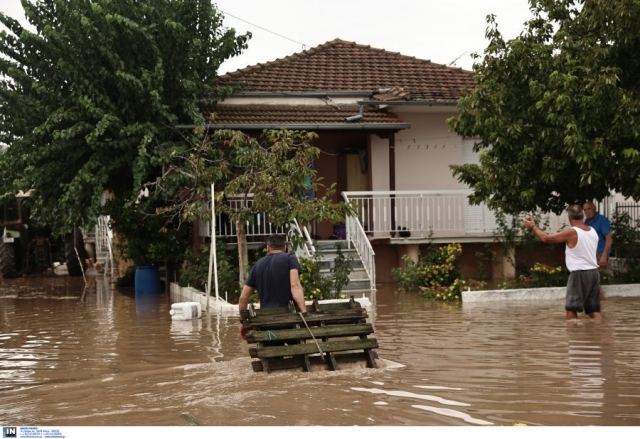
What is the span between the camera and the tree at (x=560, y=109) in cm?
1402

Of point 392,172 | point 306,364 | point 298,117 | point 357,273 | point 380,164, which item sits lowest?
point 306,364

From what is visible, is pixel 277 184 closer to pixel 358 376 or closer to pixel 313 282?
pixel 313 282

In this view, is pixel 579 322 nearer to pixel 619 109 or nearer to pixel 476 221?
pixel 619 109

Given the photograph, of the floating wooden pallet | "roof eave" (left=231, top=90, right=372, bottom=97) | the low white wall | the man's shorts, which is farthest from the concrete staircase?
the floating wooden pallet

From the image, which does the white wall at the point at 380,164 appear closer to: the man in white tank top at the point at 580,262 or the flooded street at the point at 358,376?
the flooded street at the point at 358,376

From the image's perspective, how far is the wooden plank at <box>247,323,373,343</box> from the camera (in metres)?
8.72

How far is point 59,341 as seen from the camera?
1240 cm

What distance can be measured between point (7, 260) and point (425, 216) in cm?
1687

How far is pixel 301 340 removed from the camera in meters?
9.05

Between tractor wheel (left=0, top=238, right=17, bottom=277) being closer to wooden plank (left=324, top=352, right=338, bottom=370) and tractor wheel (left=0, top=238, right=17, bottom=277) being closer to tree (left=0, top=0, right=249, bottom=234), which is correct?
tree (left=0, top=0, right=249, bottom=234)

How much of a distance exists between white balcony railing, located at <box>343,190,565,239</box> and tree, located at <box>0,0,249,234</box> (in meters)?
4.27

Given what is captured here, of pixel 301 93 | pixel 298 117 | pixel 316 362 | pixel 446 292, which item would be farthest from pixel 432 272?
pixel 316 362

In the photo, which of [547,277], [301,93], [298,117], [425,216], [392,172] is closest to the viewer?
[547,277]

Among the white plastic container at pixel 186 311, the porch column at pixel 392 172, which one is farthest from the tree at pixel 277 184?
the porch column at pixel 392 172
